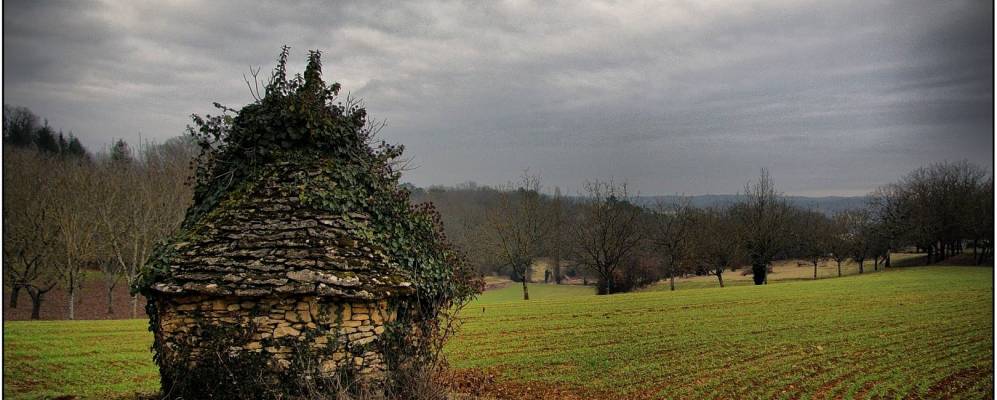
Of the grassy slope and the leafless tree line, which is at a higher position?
the leafless tree line

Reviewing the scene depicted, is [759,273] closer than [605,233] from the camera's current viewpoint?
No

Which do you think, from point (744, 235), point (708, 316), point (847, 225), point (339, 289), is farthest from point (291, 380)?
point (847, 225)

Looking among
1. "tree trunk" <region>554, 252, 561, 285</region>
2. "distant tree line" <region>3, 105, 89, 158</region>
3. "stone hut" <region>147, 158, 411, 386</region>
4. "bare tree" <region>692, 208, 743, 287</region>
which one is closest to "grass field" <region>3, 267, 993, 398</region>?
"stone hut" <region>147, 158, 411, 386</region>

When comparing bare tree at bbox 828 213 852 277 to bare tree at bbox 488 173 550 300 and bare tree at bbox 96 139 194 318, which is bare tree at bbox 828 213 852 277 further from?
bare tree at bbox 96 139 194 318

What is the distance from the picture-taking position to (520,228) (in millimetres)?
39125

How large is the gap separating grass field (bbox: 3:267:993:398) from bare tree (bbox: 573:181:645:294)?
42.7ft

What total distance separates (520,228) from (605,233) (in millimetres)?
5415

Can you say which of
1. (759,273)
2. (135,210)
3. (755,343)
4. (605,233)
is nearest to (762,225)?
(759,273)

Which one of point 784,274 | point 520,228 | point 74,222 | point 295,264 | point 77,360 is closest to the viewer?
point 295,264

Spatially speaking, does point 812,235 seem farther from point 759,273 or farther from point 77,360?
point 77,360

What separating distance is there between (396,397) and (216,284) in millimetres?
2983

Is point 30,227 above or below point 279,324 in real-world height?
above

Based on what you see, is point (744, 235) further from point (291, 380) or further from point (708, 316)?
point (291, 380)

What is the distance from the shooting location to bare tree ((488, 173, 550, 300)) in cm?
3744
